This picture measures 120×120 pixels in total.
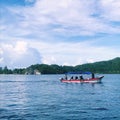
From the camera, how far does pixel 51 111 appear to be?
149 feet

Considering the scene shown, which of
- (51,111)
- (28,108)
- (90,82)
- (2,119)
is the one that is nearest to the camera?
(2,119)

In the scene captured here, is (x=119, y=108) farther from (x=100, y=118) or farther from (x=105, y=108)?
(x=100, y=118)

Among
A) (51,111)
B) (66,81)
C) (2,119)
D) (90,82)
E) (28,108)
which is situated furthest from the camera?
(66,81)

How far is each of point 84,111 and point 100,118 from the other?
5979 mm

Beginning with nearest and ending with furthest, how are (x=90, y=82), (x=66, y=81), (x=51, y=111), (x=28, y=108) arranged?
(x=51, y=111) < (x=28, y=108) < (x=90, y=82) < (x=66, y=81)

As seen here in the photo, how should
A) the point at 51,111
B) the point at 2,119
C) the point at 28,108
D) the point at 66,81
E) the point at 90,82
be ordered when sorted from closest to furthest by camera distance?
the point at 2,119 → the point at 51,111 → the point at 28,108 → the point at 90,82 → the point at 66,81

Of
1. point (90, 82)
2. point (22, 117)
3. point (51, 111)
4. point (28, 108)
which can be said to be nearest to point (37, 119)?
point (22, 117)

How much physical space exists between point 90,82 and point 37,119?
9337 cm

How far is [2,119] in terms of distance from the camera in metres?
39.2

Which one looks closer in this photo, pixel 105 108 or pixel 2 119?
pixel 2 119

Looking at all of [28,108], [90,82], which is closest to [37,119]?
[28,108]

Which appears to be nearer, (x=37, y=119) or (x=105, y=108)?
(x=37, y=119)

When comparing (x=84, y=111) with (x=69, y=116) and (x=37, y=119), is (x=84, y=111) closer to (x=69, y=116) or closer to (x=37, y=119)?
(x=69, y=116)

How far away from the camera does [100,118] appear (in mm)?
39719
